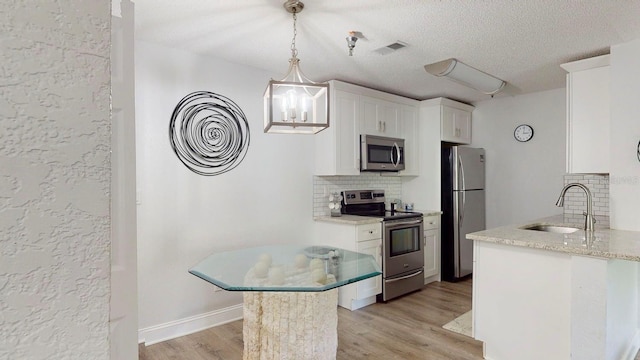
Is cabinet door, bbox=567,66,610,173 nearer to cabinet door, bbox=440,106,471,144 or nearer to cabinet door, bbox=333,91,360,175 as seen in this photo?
cabinet door, bbox=440,106,471,144

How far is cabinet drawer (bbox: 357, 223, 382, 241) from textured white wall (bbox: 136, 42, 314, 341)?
74 cm

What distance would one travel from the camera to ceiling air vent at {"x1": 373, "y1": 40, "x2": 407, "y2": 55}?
2.86 metres

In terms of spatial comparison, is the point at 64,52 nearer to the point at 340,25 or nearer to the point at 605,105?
the point at 340,25

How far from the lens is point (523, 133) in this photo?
4.65 m

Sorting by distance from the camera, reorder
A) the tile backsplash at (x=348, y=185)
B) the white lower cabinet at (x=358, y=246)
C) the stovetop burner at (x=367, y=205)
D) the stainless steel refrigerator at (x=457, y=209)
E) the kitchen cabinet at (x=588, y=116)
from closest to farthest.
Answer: the kitchen cabinet at (x=588, y=116) < the white lower cabinet at (x=358, y=246) < the tile backsplash at (x=348, y=185) < the stovetop burner at (x=367, y=205) < the stainless steel refrigerator at (x=457, y=209)

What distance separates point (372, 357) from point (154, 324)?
175 centimetres

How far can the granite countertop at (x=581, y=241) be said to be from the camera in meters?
2.02

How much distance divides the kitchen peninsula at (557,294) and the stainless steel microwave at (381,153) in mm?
1676

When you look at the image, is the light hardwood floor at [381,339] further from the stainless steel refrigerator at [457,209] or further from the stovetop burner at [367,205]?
the stovetop burner at [367,205]

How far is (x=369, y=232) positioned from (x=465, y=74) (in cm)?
182

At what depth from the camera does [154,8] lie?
229 cm

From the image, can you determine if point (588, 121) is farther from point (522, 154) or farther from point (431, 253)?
point (431, 253)

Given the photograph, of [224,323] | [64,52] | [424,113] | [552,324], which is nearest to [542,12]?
[552,324]

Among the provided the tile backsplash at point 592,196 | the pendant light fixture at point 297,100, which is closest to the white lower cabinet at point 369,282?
the pendant light fixture at point 297,100
